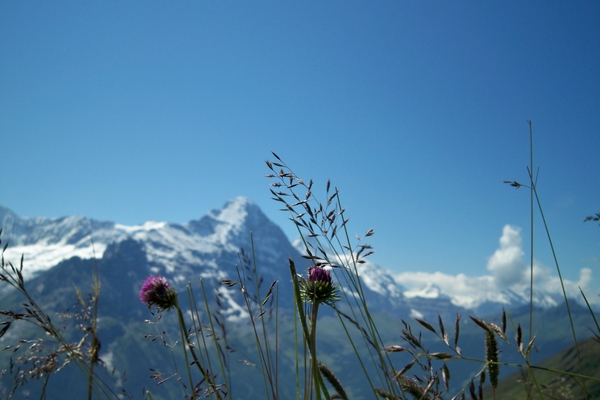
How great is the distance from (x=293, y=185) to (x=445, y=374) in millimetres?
1357

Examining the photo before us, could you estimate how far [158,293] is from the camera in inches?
118

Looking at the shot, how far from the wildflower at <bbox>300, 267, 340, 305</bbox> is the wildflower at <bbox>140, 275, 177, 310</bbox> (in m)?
0.86

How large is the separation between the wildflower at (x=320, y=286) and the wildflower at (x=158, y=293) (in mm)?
863

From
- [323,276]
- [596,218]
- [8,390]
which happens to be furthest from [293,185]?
[8,390]

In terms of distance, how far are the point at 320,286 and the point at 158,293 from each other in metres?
1.19

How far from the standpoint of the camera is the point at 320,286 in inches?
103

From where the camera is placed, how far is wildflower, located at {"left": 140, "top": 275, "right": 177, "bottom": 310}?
2.88 m

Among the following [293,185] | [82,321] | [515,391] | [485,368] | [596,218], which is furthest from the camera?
[515,391]

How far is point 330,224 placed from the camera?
2562mm

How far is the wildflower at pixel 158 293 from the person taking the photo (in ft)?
9.45

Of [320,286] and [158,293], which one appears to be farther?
[158,293]

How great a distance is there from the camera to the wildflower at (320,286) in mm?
2461

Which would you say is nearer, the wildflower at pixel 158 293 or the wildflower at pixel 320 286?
the wildflower at pixel 320 286

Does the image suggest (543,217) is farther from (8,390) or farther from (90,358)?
(8,390)
